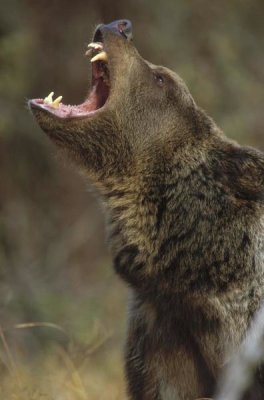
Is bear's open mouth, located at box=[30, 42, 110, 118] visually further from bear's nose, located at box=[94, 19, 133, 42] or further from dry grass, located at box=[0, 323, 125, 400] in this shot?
dry grass, located at box=[0, 323, 125, 400]

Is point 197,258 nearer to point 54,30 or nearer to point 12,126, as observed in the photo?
point 12,126

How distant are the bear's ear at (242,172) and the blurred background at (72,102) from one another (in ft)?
12.1

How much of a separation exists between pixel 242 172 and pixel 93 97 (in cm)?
92

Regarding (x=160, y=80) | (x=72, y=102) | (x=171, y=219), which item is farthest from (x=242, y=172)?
(x=72, y=102)

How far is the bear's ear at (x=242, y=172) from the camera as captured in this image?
5.18 m

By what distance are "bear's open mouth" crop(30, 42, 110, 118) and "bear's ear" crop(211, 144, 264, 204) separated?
697 mm

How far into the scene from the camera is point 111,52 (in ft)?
17.6

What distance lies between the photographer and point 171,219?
5.15m

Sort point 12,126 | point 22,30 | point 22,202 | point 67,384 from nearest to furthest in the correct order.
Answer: point 67,384 → point 22,30 → point 12,126 → point 22,202

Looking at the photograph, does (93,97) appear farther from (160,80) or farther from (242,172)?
(242,172)

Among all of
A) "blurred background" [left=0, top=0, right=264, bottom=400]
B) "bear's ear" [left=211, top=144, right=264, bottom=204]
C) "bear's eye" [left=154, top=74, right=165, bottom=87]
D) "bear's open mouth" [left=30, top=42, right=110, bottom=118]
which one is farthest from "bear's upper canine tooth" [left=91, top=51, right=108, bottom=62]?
"blurred background" [left=0, top=0, right=264, bottom=400]

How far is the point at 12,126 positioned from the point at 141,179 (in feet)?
14.6

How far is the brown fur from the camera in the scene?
5.04 metres

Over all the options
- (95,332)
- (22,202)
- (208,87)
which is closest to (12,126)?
(22,202)
